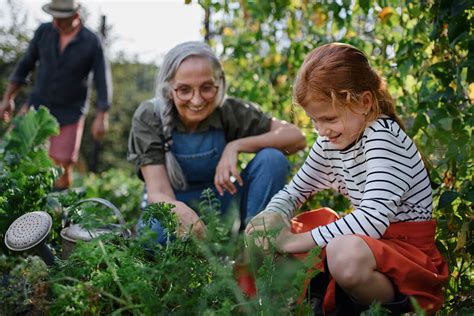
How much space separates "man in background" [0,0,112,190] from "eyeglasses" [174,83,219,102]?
7.96 ft

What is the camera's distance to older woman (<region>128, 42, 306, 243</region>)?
8.86 feet

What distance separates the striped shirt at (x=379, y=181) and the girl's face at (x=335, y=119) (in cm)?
4

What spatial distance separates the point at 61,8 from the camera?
16.6 ft

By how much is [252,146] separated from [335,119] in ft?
3.06

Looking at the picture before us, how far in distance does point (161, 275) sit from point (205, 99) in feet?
4.09

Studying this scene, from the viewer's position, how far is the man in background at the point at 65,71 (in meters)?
5.04

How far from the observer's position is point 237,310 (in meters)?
1.62

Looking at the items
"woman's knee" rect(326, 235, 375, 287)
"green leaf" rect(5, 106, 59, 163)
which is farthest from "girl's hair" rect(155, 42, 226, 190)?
"woman's knee" rect(326, 235, 375, 287)

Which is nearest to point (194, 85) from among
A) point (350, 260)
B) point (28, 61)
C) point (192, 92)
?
point (192, 92)

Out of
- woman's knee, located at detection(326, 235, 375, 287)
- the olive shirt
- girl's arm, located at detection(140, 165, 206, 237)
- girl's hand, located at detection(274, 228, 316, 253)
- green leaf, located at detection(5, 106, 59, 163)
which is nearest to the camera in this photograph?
woman's knee, located at detection(326, 235, 375, 287)

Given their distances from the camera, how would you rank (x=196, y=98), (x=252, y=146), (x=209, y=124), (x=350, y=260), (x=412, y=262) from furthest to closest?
1. (x=209, y=124)
2. (x=252, y=146)
3. (x=196, y=98)
4. (x=412, y=262)
5. (x=350, y=260)

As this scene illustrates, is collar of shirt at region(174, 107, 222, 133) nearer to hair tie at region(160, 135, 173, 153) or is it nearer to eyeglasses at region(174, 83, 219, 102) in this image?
hair tie at region(160, 135, 173, 153)

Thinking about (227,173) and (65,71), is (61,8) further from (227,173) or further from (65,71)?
(227,173)

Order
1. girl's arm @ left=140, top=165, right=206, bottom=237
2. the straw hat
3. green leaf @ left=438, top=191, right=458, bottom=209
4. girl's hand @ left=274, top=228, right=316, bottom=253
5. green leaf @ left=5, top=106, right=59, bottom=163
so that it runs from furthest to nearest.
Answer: the straw hat < green leaf @ left=5, top=106, right=59, bottom=163 < girl's arm @ left=140, top=165, right=206, bottom=237 < green leaf @ left=438, top=191, right=458, bottom=209 < girl's hand @ left=274, top=228, right=316, bottom=253
